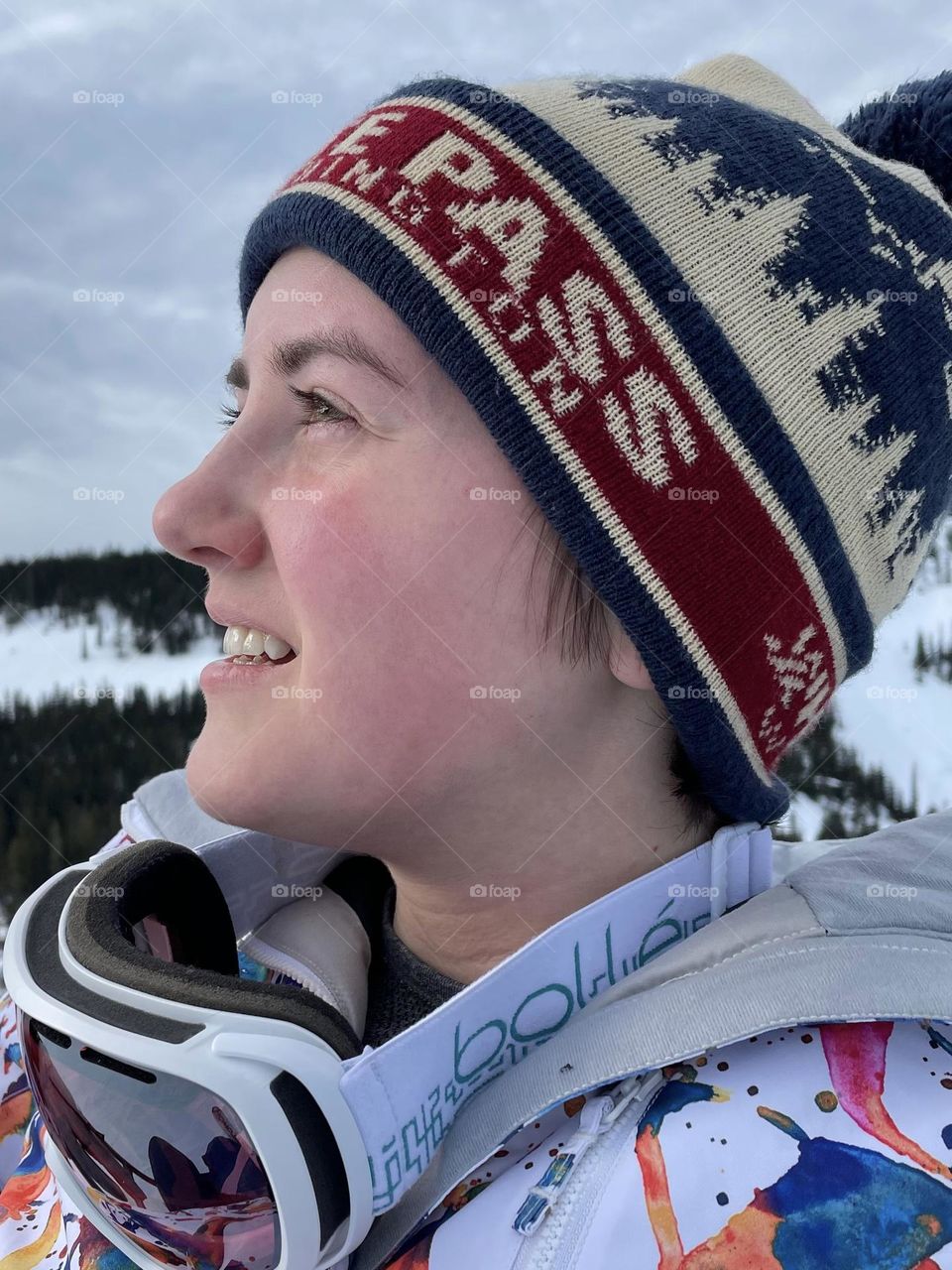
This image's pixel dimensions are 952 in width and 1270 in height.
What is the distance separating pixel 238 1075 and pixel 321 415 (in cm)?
76

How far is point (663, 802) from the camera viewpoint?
1391 mm

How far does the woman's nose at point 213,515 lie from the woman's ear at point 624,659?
1.53 ft

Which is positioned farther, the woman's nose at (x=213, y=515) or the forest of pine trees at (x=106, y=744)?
the forest of pine trees at (x=106, y=744)

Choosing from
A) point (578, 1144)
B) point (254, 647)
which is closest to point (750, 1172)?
point (578, 1144)

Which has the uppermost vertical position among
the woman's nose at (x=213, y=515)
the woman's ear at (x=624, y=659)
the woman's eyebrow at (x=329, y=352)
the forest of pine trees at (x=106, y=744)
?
the woman's eyebrow at (x=329, y=352)

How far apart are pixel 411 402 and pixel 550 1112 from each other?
813 mm

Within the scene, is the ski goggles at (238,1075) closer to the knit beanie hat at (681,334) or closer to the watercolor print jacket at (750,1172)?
the watercolor print jacket at (750,1172)

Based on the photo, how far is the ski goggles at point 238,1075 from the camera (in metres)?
0.91

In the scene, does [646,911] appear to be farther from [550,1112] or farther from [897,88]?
[897,88]

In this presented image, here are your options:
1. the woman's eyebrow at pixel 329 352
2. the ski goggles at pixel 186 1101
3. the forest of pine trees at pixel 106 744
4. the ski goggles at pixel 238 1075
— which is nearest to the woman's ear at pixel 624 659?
the ski goggles at pixel 238 1075

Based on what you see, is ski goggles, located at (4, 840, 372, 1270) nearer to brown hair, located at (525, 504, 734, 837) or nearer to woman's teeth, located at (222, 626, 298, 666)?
woman's teeth, located at (222, 626, 298, 666)

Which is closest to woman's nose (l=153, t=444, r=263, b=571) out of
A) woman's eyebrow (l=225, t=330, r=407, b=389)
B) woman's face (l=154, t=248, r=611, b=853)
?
woman's face (l=154, t=248, r=611, b=853)

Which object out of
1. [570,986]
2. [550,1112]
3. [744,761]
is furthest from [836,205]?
[550,1112]

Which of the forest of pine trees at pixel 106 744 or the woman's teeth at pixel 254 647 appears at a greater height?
the woman's teeth at pixel 254 647
